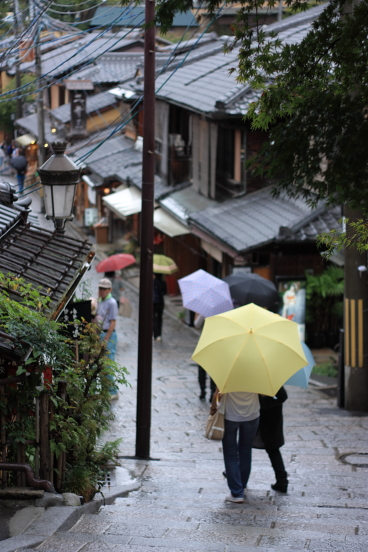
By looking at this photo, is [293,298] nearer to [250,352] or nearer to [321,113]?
[250,352]

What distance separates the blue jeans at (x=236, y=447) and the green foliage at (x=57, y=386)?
119cm

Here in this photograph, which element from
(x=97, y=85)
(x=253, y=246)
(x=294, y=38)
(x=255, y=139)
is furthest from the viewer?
(x=97, y=85)

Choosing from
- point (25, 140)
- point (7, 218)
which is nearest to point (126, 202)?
point (7, 218)

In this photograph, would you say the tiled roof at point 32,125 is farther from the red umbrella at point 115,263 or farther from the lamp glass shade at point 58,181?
the lamp glass shade at point 58,181

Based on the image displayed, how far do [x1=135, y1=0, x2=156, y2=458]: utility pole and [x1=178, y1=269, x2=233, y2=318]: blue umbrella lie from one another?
1801mm

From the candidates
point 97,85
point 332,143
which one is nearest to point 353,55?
point 332,143

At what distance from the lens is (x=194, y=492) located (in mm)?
7875

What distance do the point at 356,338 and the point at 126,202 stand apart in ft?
42.2

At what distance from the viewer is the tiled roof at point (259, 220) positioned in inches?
616

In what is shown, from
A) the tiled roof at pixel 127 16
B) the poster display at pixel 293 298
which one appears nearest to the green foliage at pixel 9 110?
the tiled roof at pixel 127 16

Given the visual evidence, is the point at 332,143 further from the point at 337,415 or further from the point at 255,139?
the point at 255,139

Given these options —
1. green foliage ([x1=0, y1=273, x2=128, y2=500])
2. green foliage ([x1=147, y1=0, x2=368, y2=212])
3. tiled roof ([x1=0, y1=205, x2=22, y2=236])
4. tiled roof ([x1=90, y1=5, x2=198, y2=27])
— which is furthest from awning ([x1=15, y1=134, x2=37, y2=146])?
green foliage ([x1=147, y1=0, x2=368, y2=212])

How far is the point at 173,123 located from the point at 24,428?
59.8 feet

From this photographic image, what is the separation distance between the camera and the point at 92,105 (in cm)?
3462
